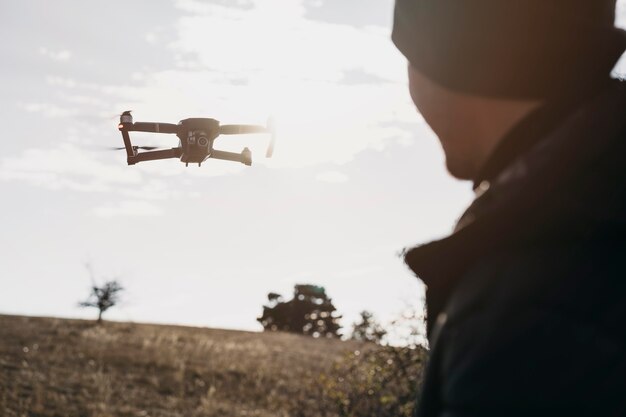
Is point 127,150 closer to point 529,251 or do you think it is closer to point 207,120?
point 207,120

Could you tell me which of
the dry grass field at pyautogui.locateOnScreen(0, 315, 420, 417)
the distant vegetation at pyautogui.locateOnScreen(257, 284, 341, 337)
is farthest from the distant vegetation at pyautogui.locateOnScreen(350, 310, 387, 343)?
the distant vegetation at pyautogui.locateOnScreen(257, 284, 341, 337)

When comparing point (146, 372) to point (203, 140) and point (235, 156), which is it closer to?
point (235, 156)

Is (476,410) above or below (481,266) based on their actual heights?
below

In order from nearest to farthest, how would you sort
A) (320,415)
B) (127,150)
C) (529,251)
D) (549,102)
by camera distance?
(529,251) → (549,102) → (127,150) → (320,415)

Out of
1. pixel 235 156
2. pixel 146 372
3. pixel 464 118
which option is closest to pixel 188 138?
pixel 235 156

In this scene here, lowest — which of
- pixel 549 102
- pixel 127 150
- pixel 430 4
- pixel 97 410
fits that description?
pixel 97 410

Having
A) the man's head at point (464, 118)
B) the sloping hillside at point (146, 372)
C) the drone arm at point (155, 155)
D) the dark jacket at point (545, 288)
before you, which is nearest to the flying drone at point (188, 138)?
the drone arm at point (155, 155)

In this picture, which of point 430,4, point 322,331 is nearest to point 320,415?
point 430,4
